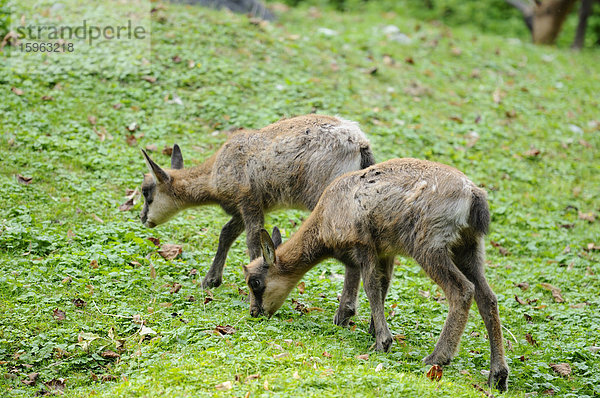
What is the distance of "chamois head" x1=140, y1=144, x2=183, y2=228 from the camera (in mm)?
8328

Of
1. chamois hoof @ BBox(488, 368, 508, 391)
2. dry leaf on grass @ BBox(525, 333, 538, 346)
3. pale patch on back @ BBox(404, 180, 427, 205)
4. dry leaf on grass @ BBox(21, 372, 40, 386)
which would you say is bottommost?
dry leaf on grass @ BBox(21, 372, 40, 386)

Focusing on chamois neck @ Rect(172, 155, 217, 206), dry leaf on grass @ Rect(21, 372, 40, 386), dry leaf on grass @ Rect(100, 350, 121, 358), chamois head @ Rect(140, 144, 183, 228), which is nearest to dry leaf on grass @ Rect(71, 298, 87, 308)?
dry leaf on grass @ Rect(100, 350, 121, 358)

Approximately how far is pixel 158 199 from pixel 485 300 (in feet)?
14.1

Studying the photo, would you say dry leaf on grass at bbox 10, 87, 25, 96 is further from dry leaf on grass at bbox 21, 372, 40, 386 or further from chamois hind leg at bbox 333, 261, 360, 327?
chamois hind leg at bbox 333, 261, 360, 327

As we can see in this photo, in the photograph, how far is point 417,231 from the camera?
19.8ft

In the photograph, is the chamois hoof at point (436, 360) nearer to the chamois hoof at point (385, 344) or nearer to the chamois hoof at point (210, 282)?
the chamois hoof at point (385, 344)

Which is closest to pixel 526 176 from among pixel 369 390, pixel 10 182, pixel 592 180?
pixel 592 180

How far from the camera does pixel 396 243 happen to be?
6.24 metres

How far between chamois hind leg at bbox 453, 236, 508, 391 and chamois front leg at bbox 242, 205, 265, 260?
2.45 m

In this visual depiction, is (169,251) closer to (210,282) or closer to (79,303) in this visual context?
(210,282)

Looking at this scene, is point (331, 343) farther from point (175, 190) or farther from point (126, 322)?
point (175, 190)

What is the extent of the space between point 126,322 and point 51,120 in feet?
18.1

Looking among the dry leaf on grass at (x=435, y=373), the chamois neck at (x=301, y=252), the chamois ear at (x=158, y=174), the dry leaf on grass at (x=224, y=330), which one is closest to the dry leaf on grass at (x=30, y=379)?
the dry leaf on grass at (x=224, y=330)

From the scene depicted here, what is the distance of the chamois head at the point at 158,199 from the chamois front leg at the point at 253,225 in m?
1.14
